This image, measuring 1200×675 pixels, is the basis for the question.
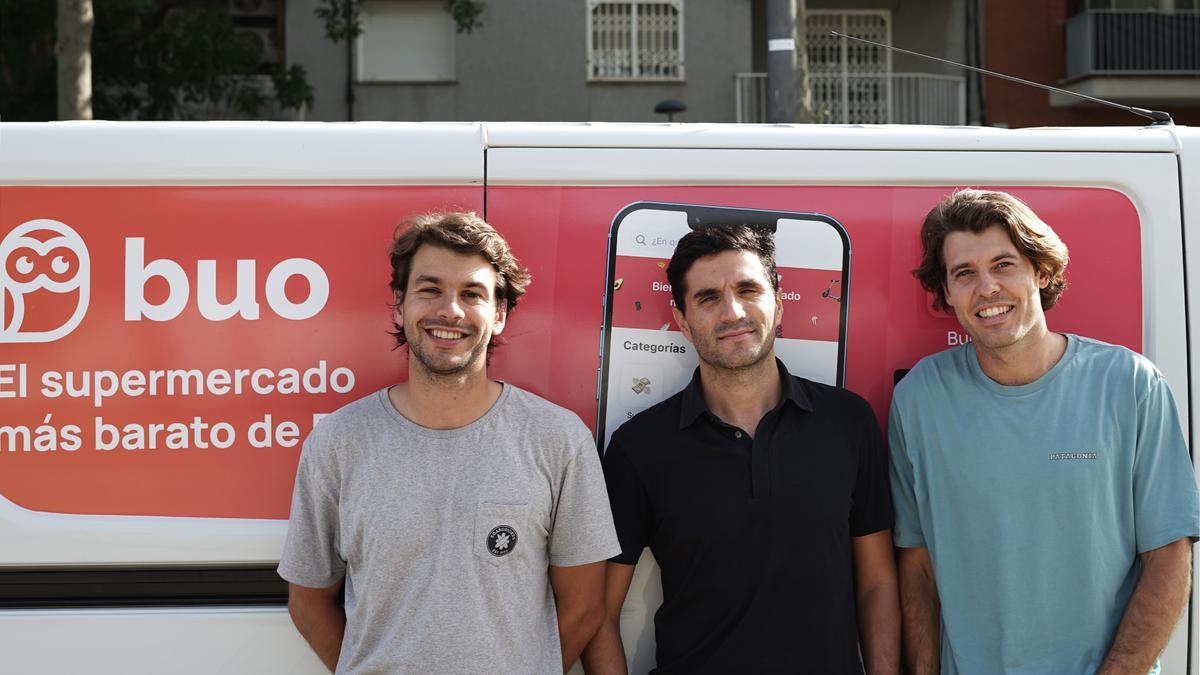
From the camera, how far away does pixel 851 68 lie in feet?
48.8

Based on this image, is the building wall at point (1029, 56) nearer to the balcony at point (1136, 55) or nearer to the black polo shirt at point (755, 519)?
the balcony at point (1136, 55)

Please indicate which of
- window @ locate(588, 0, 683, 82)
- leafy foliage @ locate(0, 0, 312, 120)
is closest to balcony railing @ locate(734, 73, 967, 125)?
window @ locate(588, 0, 683, 82)

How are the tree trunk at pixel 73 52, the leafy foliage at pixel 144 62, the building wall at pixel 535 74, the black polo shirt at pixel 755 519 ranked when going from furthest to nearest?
the building wall at pixel 535 74, the leafy foliage at pixel 144 62, the tree trunk at pixel 73 52, the black polo shirt at pixel 755 519

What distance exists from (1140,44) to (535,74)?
8543mm

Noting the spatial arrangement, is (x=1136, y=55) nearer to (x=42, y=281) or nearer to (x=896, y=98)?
(x=896, y=98)

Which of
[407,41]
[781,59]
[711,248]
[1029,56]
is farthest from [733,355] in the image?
[1029,56]

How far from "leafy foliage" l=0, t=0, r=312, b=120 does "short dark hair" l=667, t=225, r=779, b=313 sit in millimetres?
9039

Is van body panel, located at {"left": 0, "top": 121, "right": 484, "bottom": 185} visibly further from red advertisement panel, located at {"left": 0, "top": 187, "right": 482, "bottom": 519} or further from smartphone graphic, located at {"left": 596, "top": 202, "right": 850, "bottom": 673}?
smartphone graphic, located at {"left": 596, "top": 202, "right": 850, "bottom": 673}

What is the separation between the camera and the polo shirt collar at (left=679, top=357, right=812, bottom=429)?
2.10m

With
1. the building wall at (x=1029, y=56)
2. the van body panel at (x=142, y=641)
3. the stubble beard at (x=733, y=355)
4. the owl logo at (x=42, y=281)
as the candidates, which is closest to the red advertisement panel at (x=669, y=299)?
the stubble beard at (x=733, y=355)

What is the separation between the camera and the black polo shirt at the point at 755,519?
203 centimetres

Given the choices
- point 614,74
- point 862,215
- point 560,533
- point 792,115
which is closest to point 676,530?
point 560,533

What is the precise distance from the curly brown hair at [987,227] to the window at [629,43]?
40.4 ft

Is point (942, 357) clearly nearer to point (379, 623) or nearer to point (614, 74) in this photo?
point (379, 623)
